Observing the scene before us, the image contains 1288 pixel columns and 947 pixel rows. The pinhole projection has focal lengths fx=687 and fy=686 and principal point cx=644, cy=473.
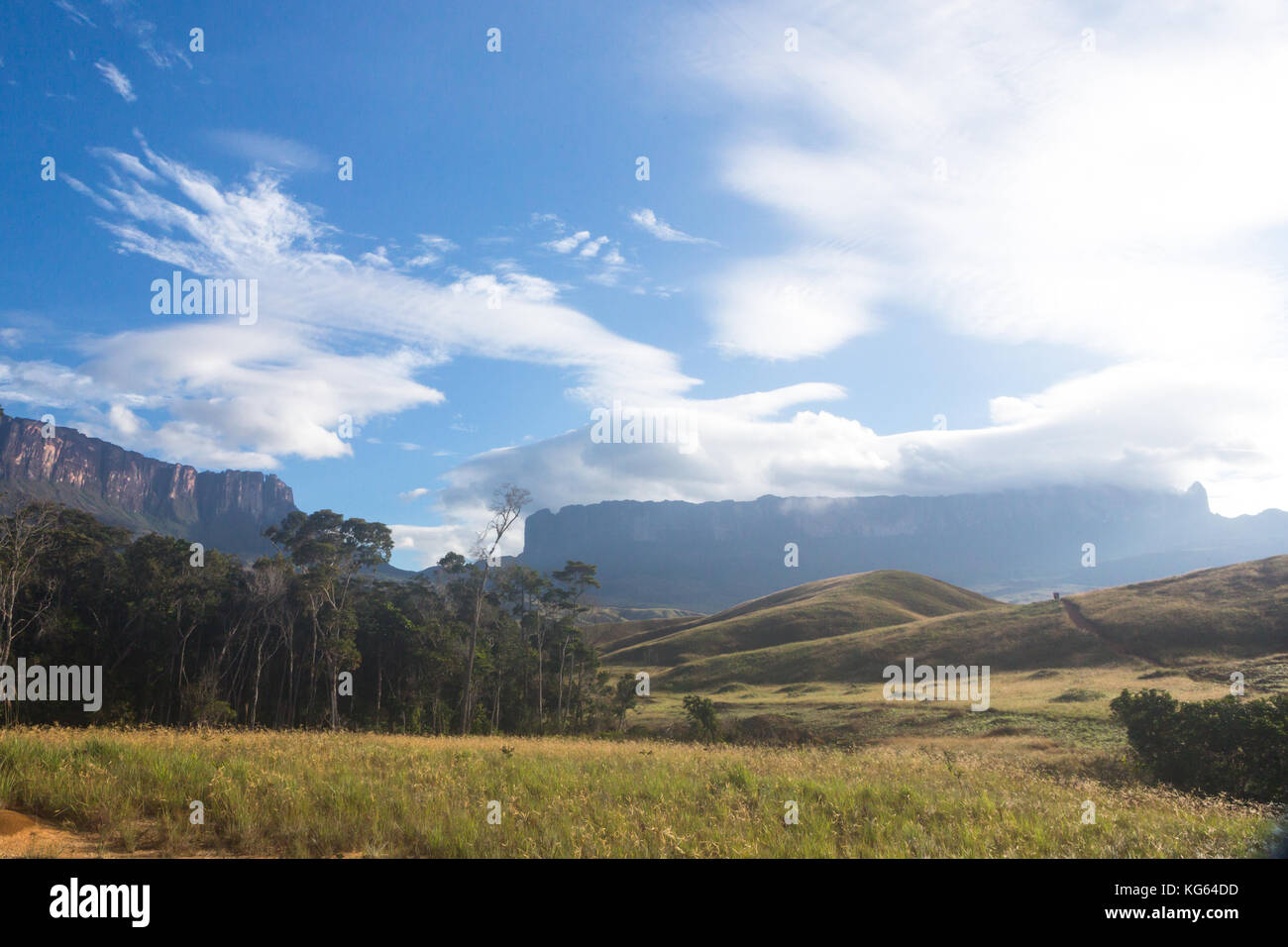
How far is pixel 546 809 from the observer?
852 cm

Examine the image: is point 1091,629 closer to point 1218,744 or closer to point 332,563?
point 1218,744

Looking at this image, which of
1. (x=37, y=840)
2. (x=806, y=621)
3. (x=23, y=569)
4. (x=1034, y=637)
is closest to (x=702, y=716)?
(x=37, y=840)

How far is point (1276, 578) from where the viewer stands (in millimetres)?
74250

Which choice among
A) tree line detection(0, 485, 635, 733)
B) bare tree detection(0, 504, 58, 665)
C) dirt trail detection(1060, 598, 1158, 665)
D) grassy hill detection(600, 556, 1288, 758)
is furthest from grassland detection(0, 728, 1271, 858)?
dirt trail detection(1060, 598, 1158, 665)

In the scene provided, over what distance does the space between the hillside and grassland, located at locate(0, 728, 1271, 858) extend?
6468cm

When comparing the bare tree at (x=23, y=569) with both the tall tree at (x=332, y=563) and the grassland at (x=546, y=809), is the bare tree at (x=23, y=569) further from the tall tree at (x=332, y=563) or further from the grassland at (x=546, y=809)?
the grassland at (x=546, y=809)

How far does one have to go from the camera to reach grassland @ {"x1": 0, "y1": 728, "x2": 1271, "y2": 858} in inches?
286

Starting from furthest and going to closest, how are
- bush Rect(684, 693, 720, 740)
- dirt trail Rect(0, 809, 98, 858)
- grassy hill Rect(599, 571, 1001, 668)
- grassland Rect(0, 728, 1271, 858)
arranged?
grassy hill Rect(599, 571, 1001, 668), bush Rect(684, 693, 720, 740), grassland Rect(0, 728, 1271, 858), dirt trail Rect(0, 809, 98, 858)

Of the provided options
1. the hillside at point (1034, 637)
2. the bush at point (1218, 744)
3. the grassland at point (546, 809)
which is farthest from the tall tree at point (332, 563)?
the hillside at point (1034, 637)

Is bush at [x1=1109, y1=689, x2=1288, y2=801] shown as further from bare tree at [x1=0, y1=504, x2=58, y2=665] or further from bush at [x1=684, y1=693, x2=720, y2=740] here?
bare tree at [x1=0, y1=504, x2=58, y2=665]

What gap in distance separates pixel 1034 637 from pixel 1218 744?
198 feet

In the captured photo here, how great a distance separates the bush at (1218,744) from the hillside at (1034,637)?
46540 mm
